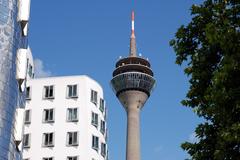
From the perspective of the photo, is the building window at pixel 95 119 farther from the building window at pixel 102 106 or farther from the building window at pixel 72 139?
the building window at pixel 72 139

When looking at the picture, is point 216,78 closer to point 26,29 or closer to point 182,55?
point 182,55

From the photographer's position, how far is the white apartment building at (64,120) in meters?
70.2

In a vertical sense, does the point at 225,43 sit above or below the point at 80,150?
below

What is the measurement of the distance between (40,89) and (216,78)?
181ft

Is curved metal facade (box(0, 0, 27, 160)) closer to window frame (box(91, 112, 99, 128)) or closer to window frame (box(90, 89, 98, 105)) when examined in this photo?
window frame (box(91, 112, 99, 128))

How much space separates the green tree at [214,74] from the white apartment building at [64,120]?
152ft

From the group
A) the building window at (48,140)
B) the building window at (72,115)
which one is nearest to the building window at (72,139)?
the building window at (72,115)

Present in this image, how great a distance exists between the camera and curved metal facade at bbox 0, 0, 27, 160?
46000mm

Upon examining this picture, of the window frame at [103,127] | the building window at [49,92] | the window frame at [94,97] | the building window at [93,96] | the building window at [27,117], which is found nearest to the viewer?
the building window at [27,117]

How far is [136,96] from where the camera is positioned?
147m

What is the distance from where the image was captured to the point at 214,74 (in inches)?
854

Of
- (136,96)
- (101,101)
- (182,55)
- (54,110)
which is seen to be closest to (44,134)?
(54,110)

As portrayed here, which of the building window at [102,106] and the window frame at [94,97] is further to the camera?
the building window at [102,106]

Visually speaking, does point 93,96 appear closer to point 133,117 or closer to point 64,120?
point 64,120
